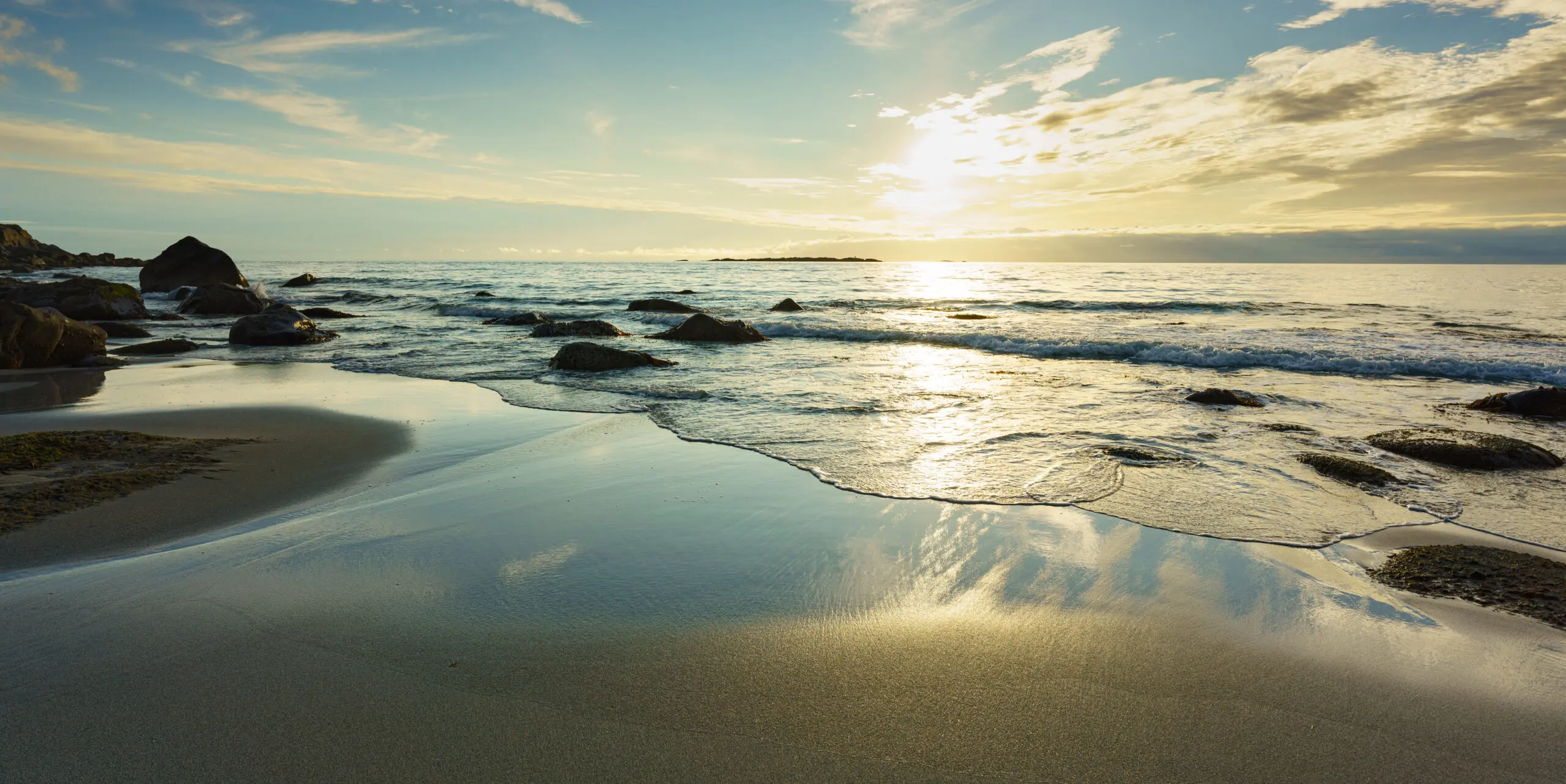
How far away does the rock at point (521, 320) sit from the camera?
20.2 m

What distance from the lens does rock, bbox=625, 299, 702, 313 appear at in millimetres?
24625

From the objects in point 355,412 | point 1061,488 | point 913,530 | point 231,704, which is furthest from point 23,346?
point 1061,488

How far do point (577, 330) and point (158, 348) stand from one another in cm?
792

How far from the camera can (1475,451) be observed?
6168 mm

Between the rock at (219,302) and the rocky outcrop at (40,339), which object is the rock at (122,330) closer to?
the rocky outcrop at (40,339)

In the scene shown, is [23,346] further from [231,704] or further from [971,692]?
[971,692]

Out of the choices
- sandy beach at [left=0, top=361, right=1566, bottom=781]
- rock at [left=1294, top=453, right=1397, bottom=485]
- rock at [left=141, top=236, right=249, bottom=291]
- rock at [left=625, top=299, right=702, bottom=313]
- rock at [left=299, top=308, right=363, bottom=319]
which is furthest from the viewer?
rock at [left=141, top=236, right=249, bottom=291]

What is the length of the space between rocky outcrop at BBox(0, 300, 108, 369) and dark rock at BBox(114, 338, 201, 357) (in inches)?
50.0

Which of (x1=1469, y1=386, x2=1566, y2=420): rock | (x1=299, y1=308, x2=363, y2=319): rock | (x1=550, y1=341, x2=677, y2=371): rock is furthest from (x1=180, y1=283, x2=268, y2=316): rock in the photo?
(x1=1469, y1=386, x2=1566, y2=420): rock

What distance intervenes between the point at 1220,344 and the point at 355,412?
52.6 ft

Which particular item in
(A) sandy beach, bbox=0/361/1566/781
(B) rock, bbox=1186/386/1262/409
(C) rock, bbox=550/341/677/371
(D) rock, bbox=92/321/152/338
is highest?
(D) rock, bbox=92/321/152/338

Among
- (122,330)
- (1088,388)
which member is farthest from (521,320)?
(1088,388)

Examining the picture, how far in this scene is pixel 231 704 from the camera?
243 cm

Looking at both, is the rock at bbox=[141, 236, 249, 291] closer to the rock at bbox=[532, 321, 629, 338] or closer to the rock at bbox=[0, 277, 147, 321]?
the rock at bbox=[0, 277, 147, 321]
